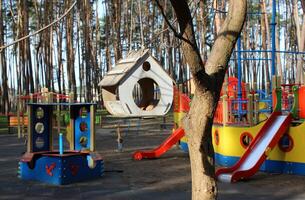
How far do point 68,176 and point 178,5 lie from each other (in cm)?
675

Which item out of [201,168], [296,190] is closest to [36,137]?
[296,190]

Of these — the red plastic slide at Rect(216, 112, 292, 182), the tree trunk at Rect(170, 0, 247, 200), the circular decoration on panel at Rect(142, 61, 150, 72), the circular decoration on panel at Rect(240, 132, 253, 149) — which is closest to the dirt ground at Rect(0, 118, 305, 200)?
the red plastic slide at Rect(216, 112, 292, 182)

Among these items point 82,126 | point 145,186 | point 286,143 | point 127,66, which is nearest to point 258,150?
point 286,143

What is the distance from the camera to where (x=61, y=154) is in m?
9.47

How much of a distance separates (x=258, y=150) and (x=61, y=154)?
13.5ft

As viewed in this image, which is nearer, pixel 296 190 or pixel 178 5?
pixel 178 5

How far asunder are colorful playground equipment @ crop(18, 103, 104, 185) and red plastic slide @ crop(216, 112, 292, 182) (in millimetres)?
2733

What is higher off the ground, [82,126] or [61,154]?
[82,126]

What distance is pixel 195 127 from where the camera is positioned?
3.69 m

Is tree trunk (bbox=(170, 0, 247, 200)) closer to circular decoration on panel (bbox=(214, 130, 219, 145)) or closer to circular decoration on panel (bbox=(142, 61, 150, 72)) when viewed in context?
circular decoration on panel (bbox=(142, 61, 150, 72))

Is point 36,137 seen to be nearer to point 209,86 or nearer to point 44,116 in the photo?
point 44,116

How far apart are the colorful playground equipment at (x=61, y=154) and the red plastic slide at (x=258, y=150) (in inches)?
108

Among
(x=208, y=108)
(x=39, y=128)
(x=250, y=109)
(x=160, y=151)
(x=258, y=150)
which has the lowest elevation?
(x=160, y=151)

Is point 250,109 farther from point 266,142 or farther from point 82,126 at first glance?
point 82,126
